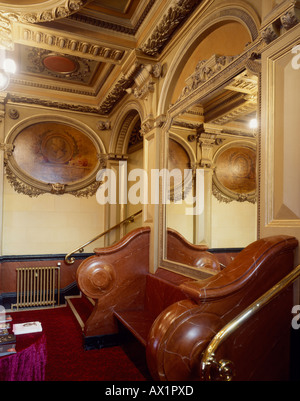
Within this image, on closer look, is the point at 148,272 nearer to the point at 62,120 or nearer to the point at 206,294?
the point at 206,294

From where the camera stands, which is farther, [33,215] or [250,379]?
[33,215]

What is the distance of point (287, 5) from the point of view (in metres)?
1.81

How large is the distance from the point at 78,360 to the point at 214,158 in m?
2.52

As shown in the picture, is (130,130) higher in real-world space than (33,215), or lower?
higher

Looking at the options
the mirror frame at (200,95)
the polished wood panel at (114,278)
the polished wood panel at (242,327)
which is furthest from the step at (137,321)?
the polished wood panel at (242,327)

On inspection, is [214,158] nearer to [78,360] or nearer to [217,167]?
[217,167]

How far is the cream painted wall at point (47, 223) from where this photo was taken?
556cm

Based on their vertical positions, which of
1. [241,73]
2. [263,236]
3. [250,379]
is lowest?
[250,379]

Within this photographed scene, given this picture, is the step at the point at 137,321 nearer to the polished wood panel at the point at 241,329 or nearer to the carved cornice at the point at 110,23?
the polished wood panel at the point at 241,329

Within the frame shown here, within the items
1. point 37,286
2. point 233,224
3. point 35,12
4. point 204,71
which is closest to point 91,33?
point 35,12

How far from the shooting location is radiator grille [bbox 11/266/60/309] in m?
5.31

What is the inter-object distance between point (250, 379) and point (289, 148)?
1393 millimetres

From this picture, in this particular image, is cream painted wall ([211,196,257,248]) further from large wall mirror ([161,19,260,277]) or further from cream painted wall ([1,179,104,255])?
cream painted wall ([1,179,104,255])

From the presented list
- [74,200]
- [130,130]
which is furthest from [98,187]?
[130,130]
